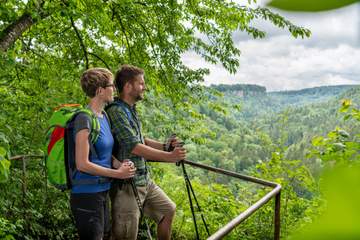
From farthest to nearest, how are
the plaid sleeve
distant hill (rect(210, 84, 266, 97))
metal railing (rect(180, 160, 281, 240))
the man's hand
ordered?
the man's hand, the plaid sleeve, distant hill (rect(210, 84, 266, 97)), metal railing (rect(180, 160, 281, 240))

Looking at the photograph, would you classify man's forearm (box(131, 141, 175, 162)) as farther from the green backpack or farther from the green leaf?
the green leaf

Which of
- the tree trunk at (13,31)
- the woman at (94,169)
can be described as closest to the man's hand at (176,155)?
the woman at (94,169)

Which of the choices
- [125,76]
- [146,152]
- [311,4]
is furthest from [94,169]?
[311,4]

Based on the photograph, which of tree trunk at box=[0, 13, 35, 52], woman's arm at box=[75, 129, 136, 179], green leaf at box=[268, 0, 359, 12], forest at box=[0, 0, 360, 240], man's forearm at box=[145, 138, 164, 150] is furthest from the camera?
tree trunk at box=[0, 13, 35, 52]

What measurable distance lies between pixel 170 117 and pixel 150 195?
354cm

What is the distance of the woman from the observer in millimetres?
1871

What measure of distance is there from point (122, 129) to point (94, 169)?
0.97 ft

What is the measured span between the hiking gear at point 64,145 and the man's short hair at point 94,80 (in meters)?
0.13

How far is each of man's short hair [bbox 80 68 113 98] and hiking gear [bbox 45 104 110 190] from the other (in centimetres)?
13

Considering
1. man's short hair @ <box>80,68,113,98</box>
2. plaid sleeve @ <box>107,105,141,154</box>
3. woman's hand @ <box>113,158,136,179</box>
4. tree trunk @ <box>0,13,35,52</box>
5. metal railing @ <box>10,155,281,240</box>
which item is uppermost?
tree trunk @ <box>0,13,35,52</box>

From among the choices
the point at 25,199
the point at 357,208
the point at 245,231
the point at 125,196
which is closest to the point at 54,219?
the point at 25,199

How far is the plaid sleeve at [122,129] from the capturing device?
6.85 ft

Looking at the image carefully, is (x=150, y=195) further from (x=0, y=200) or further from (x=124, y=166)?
(x=0, y=200)

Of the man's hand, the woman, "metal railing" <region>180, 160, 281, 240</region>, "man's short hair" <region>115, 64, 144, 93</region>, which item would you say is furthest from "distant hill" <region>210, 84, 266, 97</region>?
the woman
